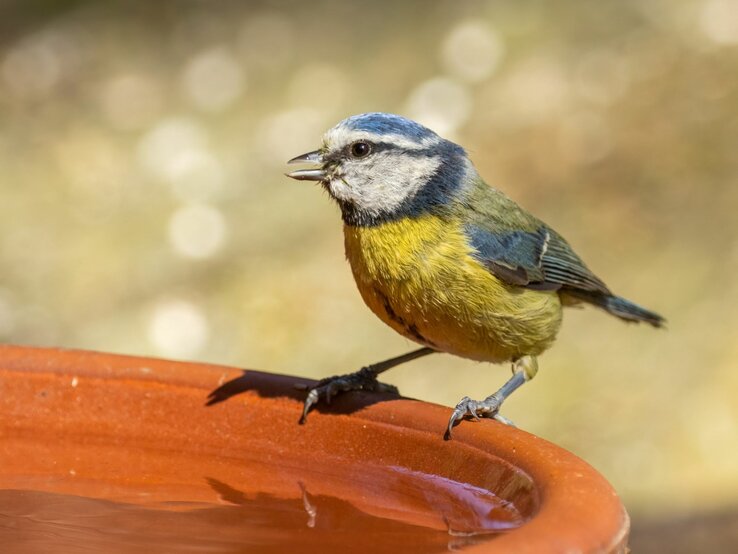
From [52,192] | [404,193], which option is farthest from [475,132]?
[404,193]

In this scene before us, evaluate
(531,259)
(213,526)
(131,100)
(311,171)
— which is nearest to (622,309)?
(531,259)

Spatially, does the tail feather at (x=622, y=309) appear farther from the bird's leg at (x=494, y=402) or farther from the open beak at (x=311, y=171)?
the open beak at (x=311, y=171)

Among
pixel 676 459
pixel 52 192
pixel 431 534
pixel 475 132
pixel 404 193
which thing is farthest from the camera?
pixel 52 192

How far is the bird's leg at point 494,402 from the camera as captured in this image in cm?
311

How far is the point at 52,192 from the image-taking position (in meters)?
8.42

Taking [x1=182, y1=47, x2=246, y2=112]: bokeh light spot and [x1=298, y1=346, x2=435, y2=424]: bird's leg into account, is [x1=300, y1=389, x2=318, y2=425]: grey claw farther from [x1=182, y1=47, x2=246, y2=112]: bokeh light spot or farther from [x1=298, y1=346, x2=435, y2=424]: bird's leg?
[x1=182, y1=47, x2=246, y2=112]: bokeh light spot

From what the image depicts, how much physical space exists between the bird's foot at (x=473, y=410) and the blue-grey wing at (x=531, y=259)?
49cm

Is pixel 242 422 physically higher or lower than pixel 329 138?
lower

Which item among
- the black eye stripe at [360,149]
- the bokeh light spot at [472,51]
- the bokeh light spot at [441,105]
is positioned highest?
the bokeh light spot at [472,51]

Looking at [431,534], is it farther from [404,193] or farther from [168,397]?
[404,193]

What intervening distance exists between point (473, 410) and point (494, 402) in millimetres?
437

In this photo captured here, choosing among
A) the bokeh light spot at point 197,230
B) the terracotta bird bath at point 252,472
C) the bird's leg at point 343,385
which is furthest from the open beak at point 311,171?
the bokeh light spot at point 197,230

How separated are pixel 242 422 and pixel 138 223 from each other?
4941 millimetres

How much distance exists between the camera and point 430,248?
384cm
